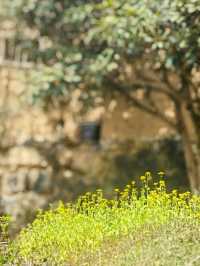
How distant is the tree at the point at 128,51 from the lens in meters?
9.79

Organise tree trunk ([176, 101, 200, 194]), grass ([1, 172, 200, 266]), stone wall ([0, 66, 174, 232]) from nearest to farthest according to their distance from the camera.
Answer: grass ([1, 172, 200, 266]), tree trunk ([176, 101, 200, 194]), stone wall ([0, 66, 174, 232])

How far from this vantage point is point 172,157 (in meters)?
13.7

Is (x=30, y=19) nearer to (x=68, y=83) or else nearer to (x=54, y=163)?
(x=68, y=83)

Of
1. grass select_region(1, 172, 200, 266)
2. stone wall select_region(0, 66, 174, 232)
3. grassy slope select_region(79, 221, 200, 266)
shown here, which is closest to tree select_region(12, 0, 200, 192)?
stone wall select_region(0, 66, 174, 232)

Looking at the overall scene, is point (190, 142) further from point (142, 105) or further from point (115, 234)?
point (115, 234)

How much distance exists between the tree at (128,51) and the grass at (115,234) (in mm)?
2985

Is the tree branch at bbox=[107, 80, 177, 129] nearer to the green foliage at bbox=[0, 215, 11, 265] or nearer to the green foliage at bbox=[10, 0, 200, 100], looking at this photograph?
the green foliage at bbox=[10, 0, 200, 100]

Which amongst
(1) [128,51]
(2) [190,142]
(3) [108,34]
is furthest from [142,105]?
(3) [108,34]

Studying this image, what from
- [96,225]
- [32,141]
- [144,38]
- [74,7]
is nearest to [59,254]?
[96,225]

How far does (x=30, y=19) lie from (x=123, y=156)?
3.53 metres

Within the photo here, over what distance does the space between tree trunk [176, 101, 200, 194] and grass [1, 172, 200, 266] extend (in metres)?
4.21

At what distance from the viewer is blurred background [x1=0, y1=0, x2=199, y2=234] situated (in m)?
12.8

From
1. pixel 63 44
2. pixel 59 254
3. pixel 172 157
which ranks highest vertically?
pixel 63 44

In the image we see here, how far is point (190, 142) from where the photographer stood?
12.3 meters
